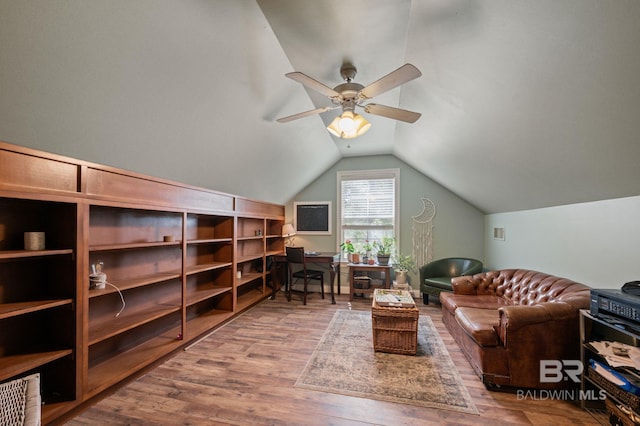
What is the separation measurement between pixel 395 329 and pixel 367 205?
2.83m

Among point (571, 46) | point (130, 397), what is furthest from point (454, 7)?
point (130, 397)

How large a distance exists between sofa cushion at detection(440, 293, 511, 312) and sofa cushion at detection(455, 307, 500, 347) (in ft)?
0.55

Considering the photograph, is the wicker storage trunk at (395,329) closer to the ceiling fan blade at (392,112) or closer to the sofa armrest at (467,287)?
the sofa armrest at (467,287)

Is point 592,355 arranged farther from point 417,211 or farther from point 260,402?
point 417,211

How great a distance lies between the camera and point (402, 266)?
179 inches

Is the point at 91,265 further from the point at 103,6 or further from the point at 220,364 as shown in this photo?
the point at 103,6

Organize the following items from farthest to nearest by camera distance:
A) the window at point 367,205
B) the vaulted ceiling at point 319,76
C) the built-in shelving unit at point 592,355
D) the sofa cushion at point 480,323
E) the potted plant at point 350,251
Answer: the window at point 367,205 < the potted plant at point 350,251 < the sofa cushion at point 480,323 < the built-in shelving unit at point 592,355 < the vaulted ceiling at point 319,76

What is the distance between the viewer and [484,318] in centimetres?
235

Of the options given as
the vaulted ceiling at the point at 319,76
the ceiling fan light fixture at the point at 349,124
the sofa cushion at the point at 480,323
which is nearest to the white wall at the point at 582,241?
the vaulted ceiling at the point at 319,76

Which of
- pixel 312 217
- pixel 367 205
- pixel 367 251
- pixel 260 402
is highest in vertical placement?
pixel 367 205

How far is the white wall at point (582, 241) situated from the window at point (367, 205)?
1.96 m

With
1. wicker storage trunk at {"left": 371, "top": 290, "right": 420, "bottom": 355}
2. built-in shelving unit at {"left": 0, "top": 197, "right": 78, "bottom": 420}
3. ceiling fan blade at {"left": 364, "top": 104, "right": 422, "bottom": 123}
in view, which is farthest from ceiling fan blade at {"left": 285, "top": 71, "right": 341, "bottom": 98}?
wicker storage trunk at {"left": 371, "top": 290, "right": 420, "bottom": 355}

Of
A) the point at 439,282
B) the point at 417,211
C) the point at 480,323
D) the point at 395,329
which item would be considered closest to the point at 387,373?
the point at 395,329

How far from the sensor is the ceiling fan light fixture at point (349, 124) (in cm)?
224
